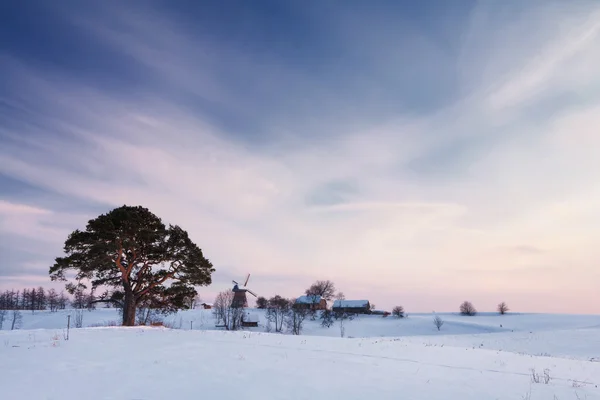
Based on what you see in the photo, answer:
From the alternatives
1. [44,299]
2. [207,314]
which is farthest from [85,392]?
[44,299]

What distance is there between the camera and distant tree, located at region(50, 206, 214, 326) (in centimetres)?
3012

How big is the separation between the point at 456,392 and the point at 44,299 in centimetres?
17728

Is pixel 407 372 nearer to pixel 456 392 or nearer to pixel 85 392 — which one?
pixel 456 392

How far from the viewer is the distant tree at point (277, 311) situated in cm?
8225

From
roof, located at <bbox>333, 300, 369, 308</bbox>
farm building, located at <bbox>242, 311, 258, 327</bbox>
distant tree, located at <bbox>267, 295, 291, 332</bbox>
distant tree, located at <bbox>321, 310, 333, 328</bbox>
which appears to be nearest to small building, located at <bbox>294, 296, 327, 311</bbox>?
roof, located at <bbox>333, 300, 369, 308</bbox>

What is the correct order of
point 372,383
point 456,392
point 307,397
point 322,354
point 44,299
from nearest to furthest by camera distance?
point 307,397, point 456,392, point 372,383, point 322,354, point 44,299

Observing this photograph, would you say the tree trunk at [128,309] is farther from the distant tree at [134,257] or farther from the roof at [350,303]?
the roof at [350,303]

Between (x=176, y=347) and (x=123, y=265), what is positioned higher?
(x=123, y=265)

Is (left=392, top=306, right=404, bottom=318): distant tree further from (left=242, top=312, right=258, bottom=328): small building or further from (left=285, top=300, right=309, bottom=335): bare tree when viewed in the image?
(left=242, top=312, right=258, bottom=328): small building

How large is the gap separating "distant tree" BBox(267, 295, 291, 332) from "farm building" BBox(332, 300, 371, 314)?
88.7 feet

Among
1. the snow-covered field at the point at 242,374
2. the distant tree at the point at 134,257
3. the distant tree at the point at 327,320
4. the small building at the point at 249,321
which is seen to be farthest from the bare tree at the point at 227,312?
the snow-covered field at the point at 242,374

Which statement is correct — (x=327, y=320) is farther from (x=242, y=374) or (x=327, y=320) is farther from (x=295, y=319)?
(x=242, y=374)

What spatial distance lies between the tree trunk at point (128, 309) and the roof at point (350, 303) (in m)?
97.4

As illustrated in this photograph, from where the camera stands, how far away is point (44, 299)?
148875 mm
